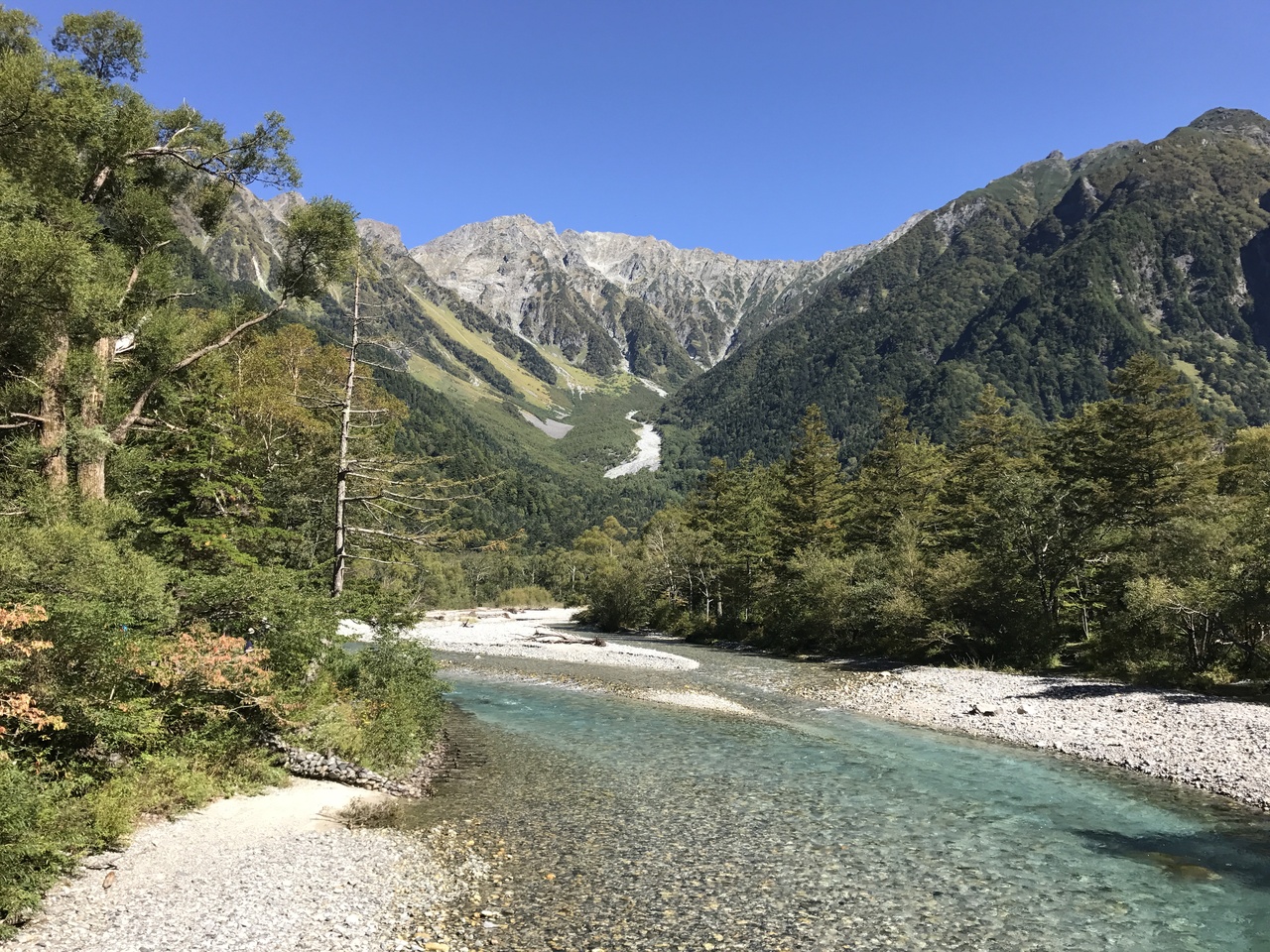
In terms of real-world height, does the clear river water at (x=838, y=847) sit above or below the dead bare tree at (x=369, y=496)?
below

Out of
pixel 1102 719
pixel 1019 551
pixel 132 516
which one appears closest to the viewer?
pixel 132 516

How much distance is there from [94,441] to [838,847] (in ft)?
57.9

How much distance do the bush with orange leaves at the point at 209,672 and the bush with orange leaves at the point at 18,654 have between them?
104 inches

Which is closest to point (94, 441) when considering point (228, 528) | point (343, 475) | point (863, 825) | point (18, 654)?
point (228, 528)

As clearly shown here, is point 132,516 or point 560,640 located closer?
point 132,516

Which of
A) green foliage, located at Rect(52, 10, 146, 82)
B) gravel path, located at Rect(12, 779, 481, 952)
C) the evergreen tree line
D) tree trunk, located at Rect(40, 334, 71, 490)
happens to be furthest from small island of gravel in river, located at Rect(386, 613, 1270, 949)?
green foliage, located at Rect(52, 10, 146, 82)

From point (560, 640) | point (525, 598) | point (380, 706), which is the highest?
point (380, 706)

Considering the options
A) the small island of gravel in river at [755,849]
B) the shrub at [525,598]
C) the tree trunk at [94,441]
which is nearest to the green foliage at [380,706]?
the small island of gravel in river at [755,849]

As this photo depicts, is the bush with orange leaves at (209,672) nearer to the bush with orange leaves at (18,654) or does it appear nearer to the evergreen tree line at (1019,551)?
the bush with orange leaves at (18,654)

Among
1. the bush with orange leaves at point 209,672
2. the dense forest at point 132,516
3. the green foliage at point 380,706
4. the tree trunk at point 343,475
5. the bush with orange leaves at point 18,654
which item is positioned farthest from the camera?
the tree trunk at point 343,475

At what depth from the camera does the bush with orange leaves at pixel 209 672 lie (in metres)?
12.7

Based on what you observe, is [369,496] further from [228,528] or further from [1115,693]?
[1115,693]

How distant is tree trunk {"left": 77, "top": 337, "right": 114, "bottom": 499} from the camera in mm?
14375

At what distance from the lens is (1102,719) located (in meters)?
22.4
